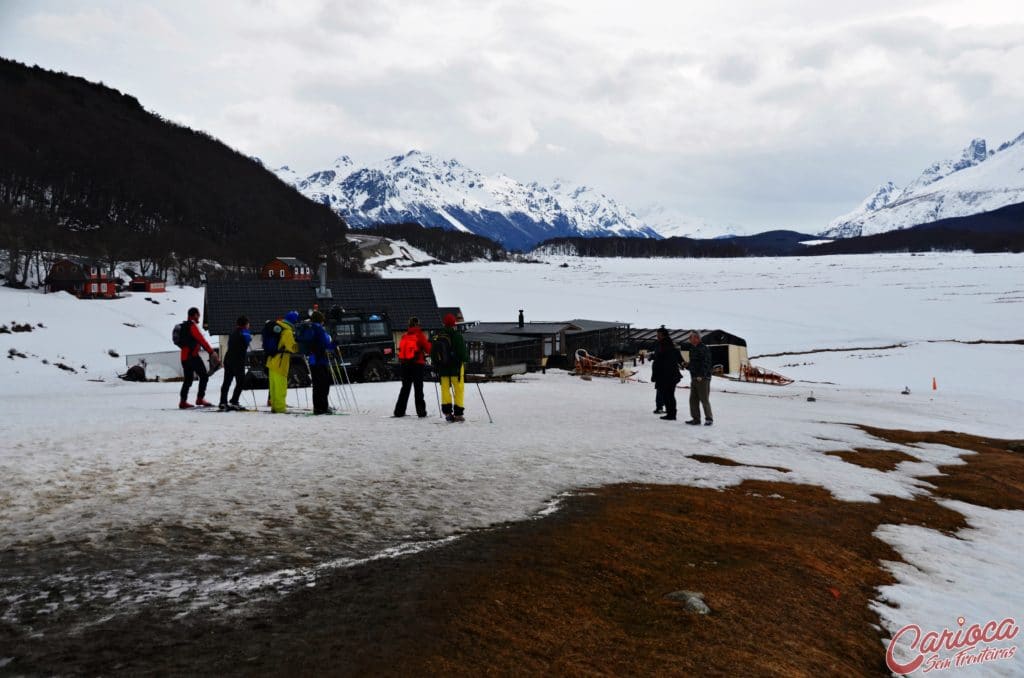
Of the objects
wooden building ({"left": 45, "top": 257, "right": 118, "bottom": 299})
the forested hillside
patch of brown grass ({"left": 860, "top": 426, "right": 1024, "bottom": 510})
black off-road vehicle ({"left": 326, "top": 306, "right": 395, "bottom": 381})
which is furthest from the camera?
the forested hillside

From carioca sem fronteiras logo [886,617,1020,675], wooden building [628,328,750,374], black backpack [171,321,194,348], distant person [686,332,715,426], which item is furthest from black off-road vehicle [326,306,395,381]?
wooden building [628,328,750,374]

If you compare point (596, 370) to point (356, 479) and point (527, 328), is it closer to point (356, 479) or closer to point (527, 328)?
point (527, 328)

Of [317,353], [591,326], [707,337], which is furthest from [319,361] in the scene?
[707,337]

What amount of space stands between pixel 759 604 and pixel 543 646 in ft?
6.81

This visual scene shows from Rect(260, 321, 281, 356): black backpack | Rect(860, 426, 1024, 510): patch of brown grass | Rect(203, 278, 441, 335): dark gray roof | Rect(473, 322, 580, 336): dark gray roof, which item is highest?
Rect(203, 278, 441, 335): dark gray roof

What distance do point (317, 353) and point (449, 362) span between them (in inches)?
116

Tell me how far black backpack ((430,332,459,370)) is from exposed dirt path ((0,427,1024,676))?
21.8 ft

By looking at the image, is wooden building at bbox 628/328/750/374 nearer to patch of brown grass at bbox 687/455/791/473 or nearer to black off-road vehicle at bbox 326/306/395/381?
black off-road vehicle at bbox 326/306/395/381

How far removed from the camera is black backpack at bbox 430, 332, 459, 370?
14.0 meters

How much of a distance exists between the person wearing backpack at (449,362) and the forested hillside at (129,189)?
92.3 metres

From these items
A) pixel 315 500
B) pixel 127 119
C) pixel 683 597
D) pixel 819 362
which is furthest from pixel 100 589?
pixel 127 119

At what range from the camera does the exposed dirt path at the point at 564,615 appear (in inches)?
161

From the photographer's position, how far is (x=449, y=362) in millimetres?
14039

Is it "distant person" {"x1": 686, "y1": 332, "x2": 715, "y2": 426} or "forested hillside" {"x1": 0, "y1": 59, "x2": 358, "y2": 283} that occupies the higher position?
"forested hillside" {"x1": 0, "y1": 59, "x2": 358, "y2": 283}
